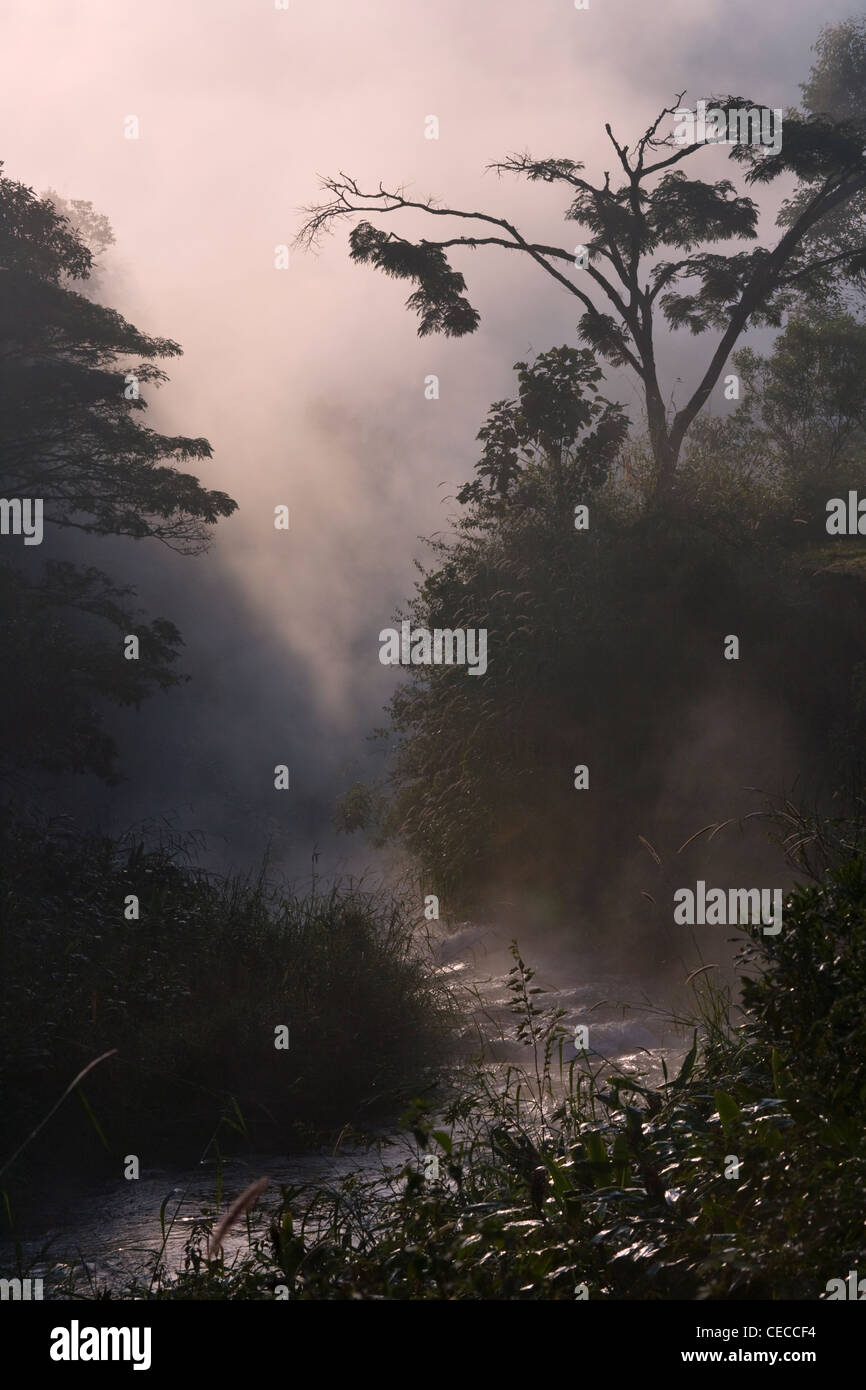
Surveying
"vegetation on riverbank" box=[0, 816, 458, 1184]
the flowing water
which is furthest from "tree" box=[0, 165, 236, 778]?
the flowing water

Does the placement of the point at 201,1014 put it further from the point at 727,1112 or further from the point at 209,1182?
the point at 727,1112

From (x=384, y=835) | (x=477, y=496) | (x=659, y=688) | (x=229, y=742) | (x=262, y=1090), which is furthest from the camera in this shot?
(x=229, y=742)

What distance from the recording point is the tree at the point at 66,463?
43.6 feet

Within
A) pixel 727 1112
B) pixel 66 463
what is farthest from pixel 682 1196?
pixel 66 463

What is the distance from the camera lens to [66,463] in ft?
50.6

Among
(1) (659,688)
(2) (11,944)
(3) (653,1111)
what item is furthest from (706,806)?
(3) (653,1111)

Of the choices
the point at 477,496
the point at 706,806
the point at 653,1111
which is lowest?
the point at 653,1111

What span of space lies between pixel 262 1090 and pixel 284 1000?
2.45ft

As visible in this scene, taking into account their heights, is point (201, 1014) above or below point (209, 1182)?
above

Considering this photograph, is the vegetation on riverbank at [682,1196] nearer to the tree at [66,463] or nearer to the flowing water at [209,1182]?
the flowing water at [209,1182]

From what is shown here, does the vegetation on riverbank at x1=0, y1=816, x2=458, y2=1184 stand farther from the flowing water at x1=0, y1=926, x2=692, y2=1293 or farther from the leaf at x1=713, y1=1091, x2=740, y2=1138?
the leaf at x1=713, y1=1091, x2=740, y2=1138

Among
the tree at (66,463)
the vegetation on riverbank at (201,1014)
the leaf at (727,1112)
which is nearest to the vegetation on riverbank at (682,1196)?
the leaf at (727,1112)
